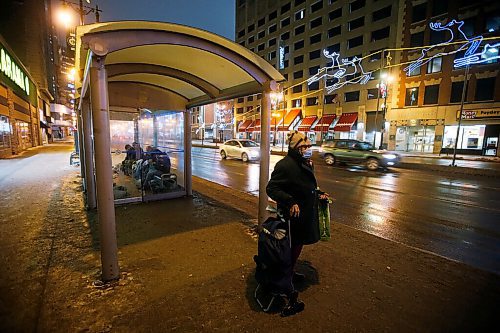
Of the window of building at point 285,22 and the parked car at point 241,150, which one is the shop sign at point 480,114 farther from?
the window of building at point 285,22

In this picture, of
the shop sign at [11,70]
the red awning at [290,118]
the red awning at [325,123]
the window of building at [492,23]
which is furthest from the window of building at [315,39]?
the shop sign at [11,70]

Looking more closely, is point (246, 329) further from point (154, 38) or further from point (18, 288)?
point (154, 38)

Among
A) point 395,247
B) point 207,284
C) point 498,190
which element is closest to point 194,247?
point 207,284

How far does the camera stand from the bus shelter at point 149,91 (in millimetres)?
3107

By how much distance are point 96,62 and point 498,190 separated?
42.8 feet

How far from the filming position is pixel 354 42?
34.3 meters

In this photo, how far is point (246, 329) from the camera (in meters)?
2.50

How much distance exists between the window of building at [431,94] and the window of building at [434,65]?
4.79 ft

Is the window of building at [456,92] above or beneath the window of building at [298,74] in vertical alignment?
beneath

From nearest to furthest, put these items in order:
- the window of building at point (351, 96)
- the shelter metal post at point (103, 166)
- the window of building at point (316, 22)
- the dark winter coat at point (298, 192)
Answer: the dark winter coat at point (298, 192), the shelter metal post at point (103, 166), the window of building at point (351, 96), the window of building at point (316, 22)

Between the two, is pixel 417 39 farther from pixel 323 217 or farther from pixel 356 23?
pixel 323 217

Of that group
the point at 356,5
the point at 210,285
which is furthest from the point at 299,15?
the point at 210,285

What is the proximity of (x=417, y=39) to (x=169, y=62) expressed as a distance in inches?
1191

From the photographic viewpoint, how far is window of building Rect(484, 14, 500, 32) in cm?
2139
